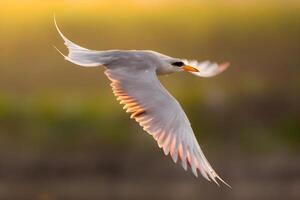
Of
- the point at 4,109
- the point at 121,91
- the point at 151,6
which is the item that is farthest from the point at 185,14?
the point at 121,91

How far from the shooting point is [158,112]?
7.74 metres

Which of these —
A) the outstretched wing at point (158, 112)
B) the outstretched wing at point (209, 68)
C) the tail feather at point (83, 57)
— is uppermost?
the outstretched wing at point (209, 68)

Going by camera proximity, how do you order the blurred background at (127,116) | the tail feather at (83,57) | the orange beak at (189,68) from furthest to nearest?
the blurred background at (127,116), the orange beak at (189,68), the tail feather at (83,57)

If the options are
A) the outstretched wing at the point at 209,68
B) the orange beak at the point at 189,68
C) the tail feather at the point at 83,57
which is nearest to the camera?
the tail feather at the point at 83,57

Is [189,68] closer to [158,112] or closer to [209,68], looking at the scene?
[158,112]

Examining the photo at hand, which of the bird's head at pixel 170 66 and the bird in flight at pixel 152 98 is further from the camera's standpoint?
the bird's head at pixel 170 66

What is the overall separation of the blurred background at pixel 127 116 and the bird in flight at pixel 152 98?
4.66 m

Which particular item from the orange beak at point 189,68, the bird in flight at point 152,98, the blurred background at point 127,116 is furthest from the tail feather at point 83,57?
the blurred background at point 127,116

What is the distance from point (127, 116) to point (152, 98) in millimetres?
6026

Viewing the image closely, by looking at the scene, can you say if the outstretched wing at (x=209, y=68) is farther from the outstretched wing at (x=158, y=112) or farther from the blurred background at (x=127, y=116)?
the blurred background at (x=127, y=116)

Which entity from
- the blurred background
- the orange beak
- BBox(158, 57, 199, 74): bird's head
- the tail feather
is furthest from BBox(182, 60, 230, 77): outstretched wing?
the blurred background

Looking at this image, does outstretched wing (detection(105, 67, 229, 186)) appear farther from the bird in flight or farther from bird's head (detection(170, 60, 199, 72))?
bird's head (detection(170, 60, 199, 72))

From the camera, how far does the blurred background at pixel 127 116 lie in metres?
13.5

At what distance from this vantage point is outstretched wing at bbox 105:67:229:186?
7.66 meters
